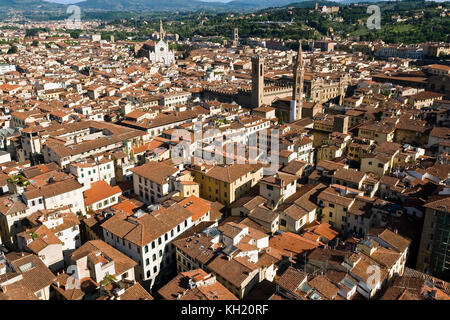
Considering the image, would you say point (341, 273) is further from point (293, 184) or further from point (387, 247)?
point (293, 184)

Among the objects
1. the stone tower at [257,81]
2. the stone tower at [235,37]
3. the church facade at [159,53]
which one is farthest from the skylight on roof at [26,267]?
the stone tower at [235,37]

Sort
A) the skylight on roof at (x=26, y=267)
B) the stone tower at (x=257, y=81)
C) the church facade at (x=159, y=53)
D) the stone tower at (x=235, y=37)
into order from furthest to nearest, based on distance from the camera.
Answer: the stone tower at (x=235, y=37) → the church facade at (x=159, y=53) → the stone tower at (x=257, y=81) → the skylight on roof at (x=26, y=267)

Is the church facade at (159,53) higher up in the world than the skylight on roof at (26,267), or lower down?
higher up

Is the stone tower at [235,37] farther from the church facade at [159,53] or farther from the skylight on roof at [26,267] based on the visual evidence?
the skylight on roof at [26,267]

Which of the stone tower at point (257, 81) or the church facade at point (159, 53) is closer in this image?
the stone tower at point (257, 81)

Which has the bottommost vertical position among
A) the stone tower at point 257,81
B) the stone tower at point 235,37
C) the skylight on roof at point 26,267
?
the skylight on roof at point 26,267

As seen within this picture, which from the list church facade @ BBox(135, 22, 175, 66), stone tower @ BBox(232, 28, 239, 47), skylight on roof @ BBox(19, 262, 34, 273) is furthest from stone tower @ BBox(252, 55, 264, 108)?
stone tower @ BBox(232, 28, 239, 47)

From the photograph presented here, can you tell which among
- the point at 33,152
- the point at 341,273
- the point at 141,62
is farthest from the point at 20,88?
the point at 341,273

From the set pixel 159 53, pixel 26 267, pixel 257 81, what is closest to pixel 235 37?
pixel 159 53

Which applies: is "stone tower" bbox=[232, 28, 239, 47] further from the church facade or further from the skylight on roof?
the skylight on roof

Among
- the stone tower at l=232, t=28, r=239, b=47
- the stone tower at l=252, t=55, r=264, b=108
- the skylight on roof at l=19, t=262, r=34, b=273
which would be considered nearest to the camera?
the skylight on roof at l=19, t=262, r=34, b=273
